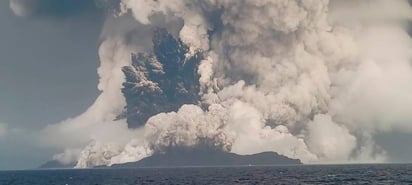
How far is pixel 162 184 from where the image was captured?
18138cm

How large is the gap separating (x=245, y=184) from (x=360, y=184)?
3368 cm

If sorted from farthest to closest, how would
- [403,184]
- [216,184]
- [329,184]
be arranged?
[216,184] < [329,184] < [403,184]

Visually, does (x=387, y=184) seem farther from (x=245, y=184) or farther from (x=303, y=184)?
(x=245, y=184)

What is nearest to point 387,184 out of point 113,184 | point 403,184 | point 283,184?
point 403,184

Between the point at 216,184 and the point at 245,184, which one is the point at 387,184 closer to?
the point at 245,184

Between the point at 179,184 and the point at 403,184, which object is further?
the point at 179,184

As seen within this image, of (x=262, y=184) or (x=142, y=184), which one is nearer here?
(x=262, y=184)

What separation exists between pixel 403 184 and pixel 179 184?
229 feet

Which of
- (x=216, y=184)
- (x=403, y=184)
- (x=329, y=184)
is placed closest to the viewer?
(x=403, y=184)

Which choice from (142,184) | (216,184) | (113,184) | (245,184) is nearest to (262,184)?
(245,184)

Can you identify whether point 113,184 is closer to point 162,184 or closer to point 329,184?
point 162,184

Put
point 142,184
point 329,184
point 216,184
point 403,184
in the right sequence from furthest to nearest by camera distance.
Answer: point 142,184 → point 216,184 → point 329,184 → point 403,184

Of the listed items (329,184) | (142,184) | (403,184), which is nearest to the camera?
(403,184)

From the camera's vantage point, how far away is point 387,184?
146 metres
